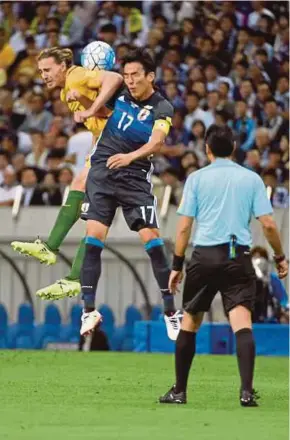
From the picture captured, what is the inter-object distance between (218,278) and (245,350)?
1.83 ft

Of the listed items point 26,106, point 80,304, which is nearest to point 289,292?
point 80,304

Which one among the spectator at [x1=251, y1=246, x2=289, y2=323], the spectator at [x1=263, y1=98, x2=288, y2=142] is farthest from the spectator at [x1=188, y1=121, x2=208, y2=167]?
the spectator at [x1=251, y1=246, x2=289, y2=323]

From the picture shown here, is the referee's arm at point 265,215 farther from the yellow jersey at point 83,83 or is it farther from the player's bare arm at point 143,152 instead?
the yellow jersey at point 83,83

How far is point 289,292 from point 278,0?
6.98 m

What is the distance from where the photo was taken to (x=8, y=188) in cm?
2280

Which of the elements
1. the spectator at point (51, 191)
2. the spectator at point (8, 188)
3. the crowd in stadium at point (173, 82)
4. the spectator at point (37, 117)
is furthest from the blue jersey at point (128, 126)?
the spectator at point (37, 117)

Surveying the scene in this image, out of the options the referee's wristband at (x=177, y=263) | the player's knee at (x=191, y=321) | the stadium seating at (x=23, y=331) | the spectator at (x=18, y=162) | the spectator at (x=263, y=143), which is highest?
the spectator at (x=263, y=143)

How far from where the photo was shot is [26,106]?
2638cm

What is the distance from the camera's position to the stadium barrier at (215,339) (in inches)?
738

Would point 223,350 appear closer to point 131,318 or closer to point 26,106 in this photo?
point 131,318

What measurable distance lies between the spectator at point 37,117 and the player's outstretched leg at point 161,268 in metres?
12.0

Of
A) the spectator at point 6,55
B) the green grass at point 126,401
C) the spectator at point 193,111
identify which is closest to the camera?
the green grass at point 126,401

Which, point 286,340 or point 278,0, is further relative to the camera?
point 278,0

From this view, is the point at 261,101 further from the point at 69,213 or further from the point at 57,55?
the point at 57,55
